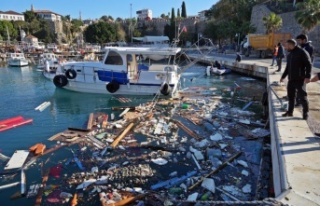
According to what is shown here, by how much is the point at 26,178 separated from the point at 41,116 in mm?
6666

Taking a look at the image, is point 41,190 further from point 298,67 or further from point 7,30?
point 7,30

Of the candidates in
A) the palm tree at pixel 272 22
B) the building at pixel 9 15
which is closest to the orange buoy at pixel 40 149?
the palm tree at pixel 272 22

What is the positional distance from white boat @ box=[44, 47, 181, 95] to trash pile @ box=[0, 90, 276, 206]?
3909 mm

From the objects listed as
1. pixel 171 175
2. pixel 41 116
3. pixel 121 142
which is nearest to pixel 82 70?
pixel 41 116

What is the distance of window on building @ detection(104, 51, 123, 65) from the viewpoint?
15.4m

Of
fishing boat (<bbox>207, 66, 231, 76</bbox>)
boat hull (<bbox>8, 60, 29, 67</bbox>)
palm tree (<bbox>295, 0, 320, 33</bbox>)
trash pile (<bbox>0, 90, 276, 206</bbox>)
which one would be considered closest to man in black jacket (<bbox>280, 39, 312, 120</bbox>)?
trash pile (<bbox>0, 90, 276, 206</bbox>)

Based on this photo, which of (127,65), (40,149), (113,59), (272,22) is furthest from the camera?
(272,22)

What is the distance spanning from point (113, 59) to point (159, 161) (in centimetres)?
955

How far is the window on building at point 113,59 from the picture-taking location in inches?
605

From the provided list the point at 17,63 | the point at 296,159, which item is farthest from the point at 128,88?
the point at 17,63

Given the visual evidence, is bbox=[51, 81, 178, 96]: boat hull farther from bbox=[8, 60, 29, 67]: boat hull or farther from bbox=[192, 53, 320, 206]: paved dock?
bbox=[8, 60, 29, 67]: boat hull

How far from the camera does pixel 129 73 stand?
15.8 metres

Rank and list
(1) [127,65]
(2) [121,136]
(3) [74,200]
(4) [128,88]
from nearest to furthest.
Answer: (3) [74,200] < (2) [121,136] < (1) [127,65] < (4) [128,88]

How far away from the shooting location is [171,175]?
6562 millimetres
